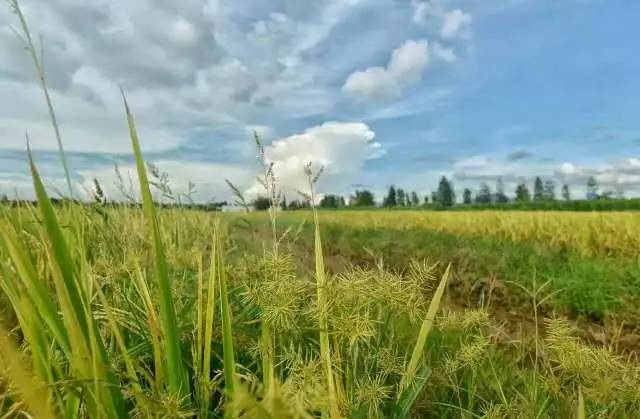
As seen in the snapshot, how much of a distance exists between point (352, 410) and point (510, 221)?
11033 millimetres

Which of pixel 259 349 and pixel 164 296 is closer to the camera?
pixel 164 296

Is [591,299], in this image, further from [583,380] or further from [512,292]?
[583,380]

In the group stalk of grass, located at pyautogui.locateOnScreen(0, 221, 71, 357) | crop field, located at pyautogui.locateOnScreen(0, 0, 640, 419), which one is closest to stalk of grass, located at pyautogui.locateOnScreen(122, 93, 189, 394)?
crop field, located at pyautogui.locateOnScreen(0, 0, 640, 419)

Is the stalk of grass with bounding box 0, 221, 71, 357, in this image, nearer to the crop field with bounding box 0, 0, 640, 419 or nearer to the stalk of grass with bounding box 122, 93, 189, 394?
the crop field with bounding box 0, 0, 640, 419

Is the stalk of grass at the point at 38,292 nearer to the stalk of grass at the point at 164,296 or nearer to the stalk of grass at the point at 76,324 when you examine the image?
the stalk of grass at the point at 76,324

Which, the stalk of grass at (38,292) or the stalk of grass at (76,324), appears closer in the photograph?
the stalk of grass at (76,324)

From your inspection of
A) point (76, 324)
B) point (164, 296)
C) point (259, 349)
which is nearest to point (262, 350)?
point (259, 349)

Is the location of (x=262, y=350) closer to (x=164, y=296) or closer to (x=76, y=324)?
(x=164, y=296)

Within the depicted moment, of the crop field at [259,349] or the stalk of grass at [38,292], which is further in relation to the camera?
the stalk of grass at [38,292]

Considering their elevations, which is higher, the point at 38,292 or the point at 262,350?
the point at 38,292

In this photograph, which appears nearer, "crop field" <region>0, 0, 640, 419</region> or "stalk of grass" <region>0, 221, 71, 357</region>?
"crop field" <region>0, 0, 640, 419</region>

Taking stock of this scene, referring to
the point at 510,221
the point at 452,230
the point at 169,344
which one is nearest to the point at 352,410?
the point at 169,344

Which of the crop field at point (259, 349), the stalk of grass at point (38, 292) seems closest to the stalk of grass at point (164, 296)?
the crop field at point (259, 349)

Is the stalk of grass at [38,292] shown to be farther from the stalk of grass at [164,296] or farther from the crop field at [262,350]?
the stalk of grass at [164,296]
